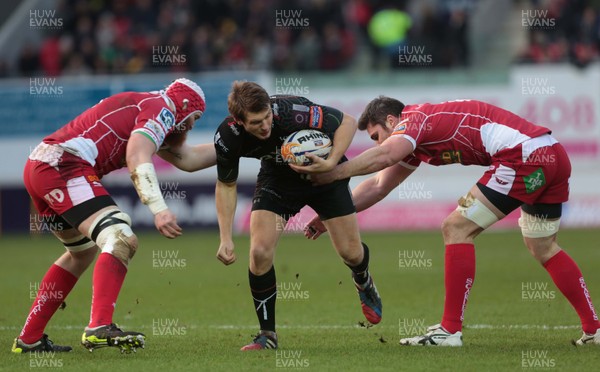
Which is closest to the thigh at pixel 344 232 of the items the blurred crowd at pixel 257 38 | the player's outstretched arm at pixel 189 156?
the player's outstretched arm at pixel 189 156

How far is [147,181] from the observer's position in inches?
291

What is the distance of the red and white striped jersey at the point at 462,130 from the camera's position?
7.99 m

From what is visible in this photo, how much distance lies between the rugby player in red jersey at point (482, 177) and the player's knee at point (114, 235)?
1436mm

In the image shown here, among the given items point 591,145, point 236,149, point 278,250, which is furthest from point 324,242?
point 236,149

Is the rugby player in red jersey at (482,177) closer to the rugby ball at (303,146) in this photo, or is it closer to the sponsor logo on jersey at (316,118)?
the rugby ball at (303,146)

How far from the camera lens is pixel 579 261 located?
47.2 feet

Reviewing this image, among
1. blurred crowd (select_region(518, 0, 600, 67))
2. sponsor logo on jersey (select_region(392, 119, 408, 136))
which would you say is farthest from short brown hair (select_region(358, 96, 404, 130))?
blurred crowd (select_region(518, 0, 600, 67))

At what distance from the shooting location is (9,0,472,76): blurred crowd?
23.2 meters

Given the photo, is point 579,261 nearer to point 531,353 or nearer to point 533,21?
point 531,353

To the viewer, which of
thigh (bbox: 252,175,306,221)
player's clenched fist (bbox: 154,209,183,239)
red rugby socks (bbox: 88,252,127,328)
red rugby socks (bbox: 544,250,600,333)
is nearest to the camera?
player's clenched fist (bbox: 154,209,183,239)

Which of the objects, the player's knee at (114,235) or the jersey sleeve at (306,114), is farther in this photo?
the jersey sleeve at (306,114)

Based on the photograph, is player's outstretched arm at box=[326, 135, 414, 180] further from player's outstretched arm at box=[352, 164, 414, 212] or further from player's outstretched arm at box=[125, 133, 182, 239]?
player's outstretched arm at box=[125, 133, 182, 239]

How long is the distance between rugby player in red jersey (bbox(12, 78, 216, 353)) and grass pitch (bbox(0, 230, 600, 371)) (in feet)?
1.29

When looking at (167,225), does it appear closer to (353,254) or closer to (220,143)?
(220,143)
